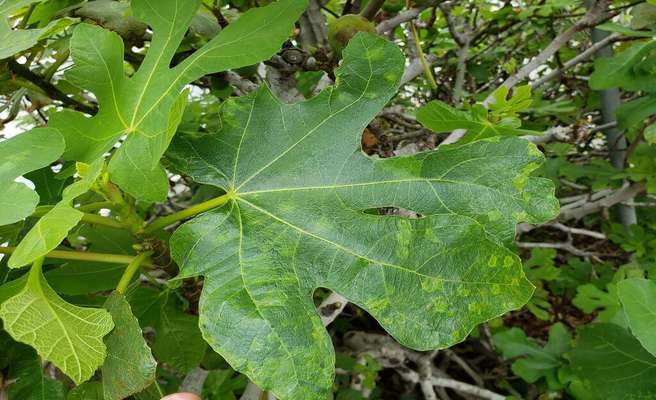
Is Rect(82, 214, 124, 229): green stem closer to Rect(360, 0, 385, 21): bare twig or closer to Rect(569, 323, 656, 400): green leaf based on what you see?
Rect(360, 0, 385, 21): bare twig

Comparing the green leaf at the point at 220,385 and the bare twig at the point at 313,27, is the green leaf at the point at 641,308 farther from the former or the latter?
the green leaf at the point at 220,385

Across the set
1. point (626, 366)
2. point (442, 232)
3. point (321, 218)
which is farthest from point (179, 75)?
point (626, 366)

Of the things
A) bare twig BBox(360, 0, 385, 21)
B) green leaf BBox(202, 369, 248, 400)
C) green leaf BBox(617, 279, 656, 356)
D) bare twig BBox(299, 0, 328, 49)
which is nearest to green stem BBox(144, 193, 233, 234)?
bare twig BBox(360, 0, 385, 21)

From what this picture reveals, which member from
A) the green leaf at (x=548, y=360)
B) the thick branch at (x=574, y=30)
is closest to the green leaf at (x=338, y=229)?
the thick branch at (x=574, y=30)

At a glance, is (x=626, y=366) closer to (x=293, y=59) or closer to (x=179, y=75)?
(x=293, y=59)

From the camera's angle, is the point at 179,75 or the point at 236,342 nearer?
the point at 236,342
